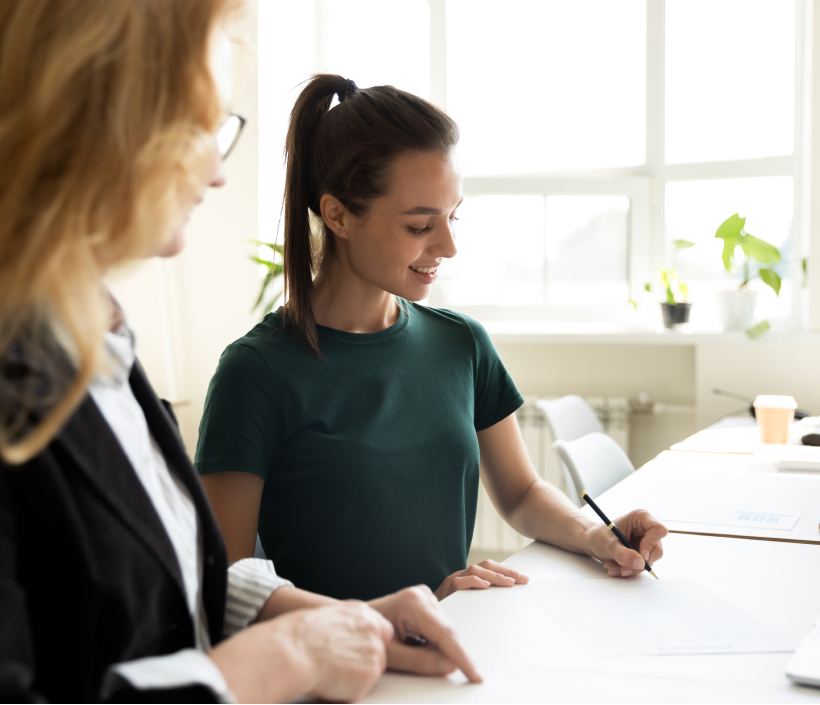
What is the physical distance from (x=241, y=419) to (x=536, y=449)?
204 cm

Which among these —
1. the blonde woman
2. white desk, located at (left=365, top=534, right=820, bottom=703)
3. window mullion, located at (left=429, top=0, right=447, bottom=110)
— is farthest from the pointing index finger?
window mullion, located at (left=429, top=0, right=447, bottom=110)

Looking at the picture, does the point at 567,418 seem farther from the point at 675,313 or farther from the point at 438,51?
the point at 438,51

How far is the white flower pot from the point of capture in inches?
115

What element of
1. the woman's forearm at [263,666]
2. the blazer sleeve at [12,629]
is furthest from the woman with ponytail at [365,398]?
the blazer sleeve at [12,629]

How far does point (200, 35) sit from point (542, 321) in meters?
2.81

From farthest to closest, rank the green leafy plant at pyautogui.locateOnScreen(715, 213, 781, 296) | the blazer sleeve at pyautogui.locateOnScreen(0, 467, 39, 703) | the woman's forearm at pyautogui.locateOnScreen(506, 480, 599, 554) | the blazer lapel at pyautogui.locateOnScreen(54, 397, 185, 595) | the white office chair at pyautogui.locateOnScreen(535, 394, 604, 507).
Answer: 1. the green leafy plant at pyautogui.locateOnScreen(715, 213, 781, 296)
2. the white office chair at pyautogui.locateOnScreen(535, 394, 604, 507)
3. the woman's forearm at pyautogui.locateOnScreen(506, 480, 599, 554)
4. the blazer lapel at pyautogui.locateOnScreen(54, 397, 185, 595)
5. the blazer sleeve at pyautogui.locateOnScreen(0, 467, 39, 703)

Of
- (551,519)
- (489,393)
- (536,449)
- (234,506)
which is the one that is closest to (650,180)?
(536,449)

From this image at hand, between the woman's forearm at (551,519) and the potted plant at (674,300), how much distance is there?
1.76 meters

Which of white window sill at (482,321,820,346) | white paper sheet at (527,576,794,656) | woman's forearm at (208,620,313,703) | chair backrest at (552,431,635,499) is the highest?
white window sill at (482,321,820,346)

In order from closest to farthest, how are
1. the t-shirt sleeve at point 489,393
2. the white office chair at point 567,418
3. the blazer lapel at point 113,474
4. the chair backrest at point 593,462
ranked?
the blazer lapel at point 113,474 → the t-shirt sleeve at point 489,393 → the chair backrest at point 593,462 → the white office chair at point 567,418

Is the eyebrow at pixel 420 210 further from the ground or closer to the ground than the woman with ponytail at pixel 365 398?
further from the ground

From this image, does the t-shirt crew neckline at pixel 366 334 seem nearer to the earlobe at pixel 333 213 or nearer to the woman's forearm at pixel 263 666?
the earlobe at pixel 333 213

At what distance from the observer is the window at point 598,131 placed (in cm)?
309

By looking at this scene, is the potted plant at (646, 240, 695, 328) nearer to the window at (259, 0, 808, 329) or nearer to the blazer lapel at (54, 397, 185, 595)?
the window at (259, 0, 808, 329)
